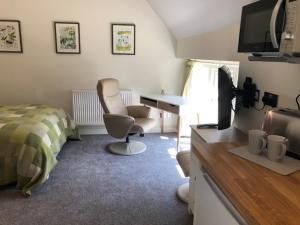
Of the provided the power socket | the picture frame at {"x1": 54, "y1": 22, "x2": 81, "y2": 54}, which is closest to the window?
the power socket

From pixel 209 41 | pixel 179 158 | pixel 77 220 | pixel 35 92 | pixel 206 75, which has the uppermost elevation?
pixel 209 41

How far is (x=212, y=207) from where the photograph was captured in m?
1.28

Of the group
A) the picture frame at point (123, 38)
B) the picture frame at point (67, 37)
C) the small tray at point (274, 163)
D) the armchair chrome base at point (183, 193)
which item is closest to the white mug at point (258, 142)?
the small tray at point (274, 163)

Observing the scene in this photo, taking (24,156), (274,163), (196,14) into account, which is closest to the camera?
(274,163)

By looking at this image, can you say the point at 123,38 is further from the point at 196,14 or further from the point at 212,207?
the point at 212,207

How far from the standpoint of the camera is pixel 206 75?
3879mm

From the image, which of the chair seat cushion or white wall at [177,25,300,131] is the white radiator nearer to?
the chair seat cushion

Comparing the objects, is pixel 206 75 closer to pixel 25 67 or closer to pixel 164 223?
pixel 164 223

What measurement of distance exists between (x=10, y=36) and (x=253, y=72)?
3.64 meters

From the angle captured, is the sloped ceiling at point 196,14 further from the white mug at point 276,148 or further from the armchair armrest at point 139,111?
the armchair armrest at point 139,111

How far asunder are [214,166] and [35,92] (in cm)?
373

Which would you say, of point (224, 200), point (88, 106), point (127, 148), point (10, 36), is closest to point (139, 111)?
point (127, 148)

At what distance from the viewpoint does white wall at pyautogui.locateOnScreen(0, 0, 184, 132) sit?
13.1ft

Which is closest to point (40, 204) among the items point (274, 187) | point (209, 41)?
point (274, 187)
